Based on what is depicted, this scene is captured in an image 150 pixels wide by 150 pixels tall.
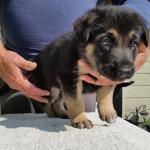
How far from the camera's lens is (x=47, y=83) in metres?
3.53

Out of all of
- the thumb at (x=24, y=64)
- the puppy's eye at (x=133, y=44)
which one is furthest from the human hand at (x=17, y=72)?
the puppy's eye at (x=133, y=44)

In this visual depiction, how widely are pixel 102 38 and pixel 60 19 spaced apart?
0.70m

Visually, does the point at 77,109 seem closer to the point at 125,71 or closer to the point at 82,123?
the point at 82,123

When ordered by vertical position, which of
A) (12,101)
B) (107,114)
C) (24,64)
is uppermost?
(24,64)

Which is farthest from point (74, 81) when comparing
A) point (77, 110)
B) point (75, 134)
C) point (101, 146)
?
point (101, 146)

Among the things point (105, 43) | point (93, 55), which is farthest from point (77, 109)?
point (105, 43)

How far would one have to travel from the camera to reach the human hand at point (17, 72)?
3.35m

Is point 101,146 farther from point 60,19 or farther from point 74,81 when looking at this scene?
point 60,19

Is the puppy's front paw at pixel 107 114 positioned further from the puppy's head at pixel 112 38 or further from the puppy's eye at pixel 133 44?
the puppy's eye at pixel 133 44

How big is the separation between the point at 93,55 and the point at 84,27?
18cm

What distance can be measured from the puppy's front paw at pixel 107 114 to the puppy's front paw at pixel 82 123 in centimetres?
13

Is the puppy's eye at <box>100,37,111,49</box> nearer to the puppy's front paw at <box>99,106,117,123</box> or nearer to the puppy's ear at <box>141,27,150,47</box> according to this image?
the puppy's ear at <box>141,27,150,47</box>

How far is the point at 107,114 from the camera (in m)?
3.24

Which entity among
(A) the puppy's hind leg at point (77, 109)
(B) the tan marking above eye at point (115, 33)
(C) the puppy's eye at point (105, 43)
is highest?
(B) the tan marking above eye at point (115, 33)
